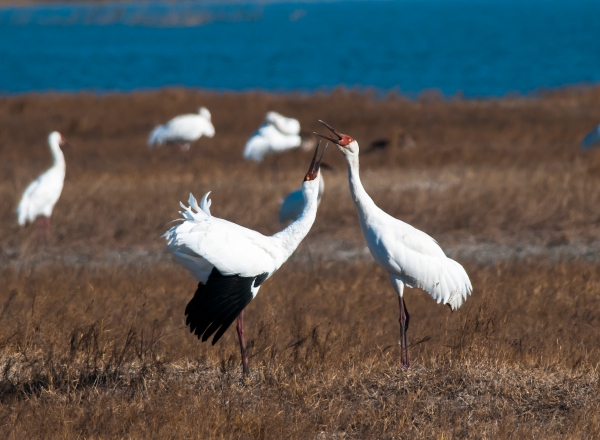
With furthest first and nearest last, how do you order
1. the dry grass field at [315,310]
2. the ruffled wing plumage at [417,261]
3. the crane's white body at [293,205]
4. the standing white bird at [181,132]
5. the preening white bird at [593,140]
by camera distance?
the standing white bird at [181,132] → the preening white bird at [593,140] → the crane's white body at [293,205] → the ruffled wing plumage at [417,261] → the dry grass field at [315,310]

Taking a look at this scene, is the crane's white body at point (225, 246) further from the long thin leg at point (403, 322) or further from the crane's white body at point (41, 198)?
the crane's white body at point (41, 198)

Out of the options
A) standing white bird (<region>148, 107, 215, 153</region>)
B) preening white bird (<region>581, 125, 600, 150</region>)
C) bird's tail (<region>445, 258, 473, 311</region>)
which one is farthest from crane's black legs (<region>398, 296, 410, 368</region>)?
standing white bird (<region>148, 107, 215, 153</region>)

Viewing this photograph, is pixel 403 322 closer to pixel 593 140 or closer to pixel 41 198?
pixel 41 198

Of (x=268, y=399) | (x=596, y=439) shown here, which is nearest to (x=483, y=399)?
(x=596, y=439)

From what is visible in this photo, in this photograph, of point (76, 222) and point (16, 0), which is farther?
point (16, 0)

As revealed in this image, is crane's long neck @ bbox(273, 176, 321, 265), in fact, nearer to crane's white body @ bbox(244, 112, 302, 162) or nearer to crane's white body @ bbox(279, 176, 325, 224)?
crane's white body @ bbox(279, 176, 325, 224)

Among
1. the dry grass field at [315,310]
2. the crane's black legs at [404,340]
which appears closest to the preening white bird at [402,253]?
the crane's black legs at [404,340]

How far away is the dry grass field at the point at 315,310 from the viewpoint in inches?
173

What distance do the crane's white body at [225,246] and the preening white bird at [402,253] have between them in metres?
0.55

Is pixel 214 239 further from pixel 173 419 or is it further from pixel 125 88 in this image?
pixel 125 88

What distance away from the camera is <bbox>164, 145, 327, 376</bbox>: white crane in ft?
15.1

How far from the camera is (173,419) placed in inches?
168

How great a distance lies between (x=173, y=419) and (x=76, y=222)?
6.74m

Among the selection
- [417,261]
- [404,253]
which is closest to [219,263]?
[404,253]
